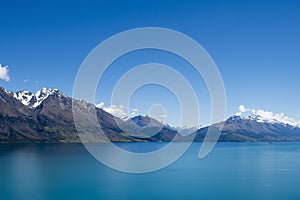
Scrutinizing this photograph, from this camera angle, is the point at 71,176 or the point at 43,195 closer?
the point at 43,195

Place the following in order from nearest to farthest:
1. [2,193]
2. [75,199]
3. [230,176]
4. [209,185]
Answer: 1. [75,199]
2. [2,193]
3. [209,185]
4. [230,176]

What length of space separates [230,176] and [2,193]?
59055 mm

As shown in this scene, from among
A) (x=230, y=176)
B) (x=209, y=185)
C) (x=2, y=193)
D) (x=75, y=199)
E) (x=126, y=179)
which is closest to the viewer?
(x=75, y=199)

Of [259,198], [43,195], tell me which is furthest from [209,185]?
[43,195]

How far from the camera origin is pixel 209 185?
78.8 m

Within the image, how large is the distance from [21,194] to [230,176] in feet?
184

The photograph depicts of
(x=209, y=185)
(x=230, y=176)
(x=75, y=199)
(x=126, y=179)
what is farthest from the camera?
(x=230, y=176)

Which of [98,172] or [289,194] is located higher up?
[98,172]

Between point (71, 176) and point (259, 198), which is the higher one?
point (71, 176)

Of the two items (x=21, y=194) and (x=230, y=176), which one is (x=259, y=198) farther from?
(x=21, y=194)

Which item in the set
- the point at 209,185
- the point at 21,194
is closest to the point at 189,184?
the point at 209,185

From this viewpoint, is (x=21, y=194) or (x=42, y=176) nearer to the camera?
(x=21, y=194)

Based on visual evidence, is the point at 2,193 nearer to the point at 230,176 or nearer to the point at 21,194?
the point at 21,194

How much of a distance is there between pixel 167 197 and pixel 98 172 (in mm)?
40347
